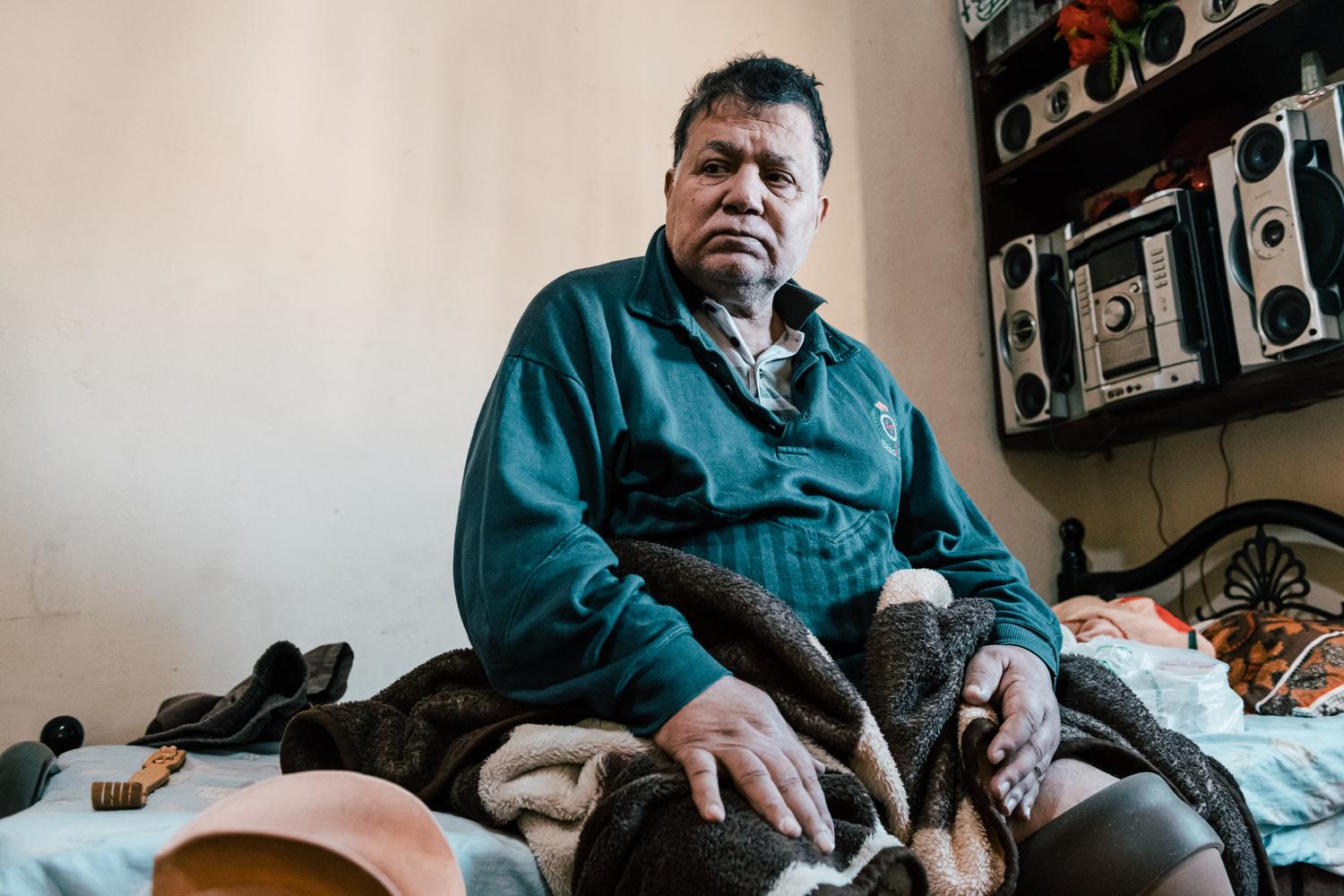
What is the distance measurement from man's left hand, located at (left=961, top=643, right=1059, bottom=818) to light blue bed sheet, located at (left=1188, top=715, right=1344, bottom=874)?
0.46m

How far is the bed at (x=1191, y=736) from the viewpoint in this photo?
0.65 m

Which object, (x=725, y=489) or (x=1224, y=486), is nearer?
(x=725, y=489)

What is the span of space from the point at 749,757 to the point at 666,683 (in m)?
0.10

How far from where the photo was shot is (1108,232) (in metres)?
2.16

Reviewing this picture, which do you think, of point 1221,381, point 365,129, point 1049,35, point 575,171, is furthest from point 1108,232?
point 365,129

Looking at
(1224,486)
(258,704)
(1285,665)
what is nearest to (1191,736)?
(1285,665)

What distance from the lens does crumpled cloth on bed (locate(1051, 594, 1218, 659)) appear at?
167 cm

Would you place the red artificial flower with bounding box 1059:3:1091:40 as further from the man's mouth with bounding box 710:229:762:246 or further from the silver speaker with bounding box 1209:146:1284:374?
the man's mouth with bounding box 710:229:762:246

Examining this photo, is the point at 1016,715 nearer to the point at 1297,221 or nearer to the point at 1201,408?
the point at 1297,221

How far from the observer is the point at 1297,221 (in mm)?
1772

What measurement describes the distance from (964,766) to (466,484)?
0.56 meters

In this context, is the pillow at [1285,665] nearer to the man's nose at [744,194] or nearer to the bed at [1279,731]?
the bed at [1279,731]

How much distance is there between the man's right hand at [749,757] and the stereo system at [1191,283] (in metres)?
1.58

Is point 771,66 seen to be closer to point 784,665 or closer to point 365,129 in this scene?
point 784,665
